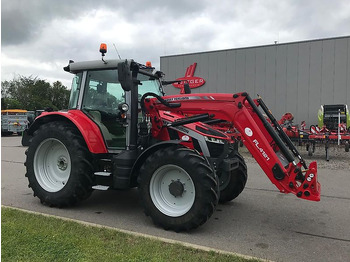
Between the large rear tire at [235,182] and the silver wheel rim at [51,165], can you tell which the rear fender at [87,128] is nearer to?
the silver wheel rim at [51,165]

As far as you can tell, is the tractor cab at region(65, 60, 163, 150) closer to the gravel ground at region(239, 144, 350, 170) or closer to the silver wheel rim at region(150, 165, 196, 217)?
the silver wheel rim at region(150, 165, 196, 217)

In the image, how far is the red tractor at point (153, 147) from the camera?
13.3ft

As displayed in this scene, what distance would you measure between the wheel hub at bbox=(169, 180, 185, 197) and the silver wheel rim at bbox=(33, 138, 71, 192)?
207 cm

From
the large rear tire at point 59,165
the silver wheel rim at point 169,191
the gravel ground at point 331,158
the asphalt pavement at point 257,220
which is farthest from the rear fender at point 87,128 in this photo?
the gravel ground at point 331,158

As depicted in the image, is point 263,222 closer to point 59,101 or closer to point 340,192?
point 340,192

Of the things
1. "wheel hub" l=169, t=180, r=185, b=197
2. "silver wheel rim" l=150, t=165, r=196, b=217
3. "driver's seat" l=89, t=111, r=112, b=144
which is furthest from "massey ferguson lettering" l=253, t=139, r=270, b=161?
"driver's seat" l=89, t=111, r=112, b=144

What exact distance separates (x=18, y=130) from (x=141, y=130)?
25.6m

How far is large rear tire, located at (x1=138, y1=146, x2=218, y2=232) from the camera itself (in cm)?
396

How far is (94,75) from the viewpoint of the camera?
17.6 ft

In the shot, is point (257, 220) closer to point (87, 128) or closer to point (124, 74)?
point (124, 74)

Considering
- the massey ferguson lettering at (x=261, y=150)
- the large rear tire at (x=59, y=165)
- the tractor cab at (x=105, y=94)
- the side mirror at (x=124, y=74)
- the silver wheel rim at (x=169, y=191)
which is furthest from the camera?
the tractor cab at (x=105, y=94)

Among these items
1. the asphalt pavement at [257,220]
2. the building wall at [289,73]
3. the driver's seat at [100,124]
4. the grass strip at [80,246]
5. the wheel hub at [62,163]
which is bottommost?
the asphalt pavement at [257,220]

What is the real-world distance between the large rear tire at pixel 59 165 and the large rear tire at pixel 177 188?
1.16 m

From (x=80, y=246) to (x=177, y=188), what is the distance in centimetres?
144
